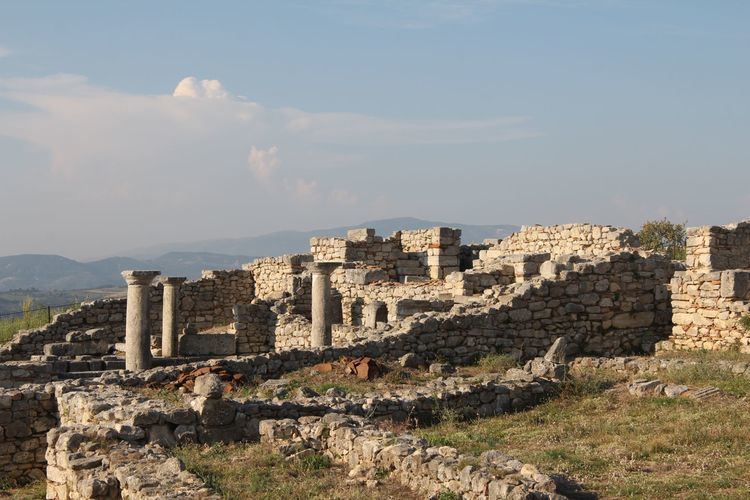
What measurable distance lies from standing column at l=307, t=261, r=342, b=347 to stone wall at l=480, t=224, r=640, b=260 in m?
5.50

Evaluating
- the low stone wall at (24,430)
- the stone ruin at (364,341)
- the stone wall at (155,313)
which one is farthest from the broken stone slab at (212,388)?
the stone wall at (155,313)

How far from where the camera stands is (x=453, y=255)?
26.9 meters

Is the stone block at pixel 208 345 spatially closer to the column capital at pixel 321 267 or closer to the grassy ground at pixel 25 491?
the column capital at pixel 321 267

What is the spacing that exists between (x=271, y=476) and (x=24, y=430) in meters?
5.73

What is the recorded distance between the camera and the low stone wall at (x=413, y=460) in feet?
25.5

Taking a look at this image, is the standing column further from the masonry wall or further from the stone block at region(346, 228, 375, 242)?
the masonry wall

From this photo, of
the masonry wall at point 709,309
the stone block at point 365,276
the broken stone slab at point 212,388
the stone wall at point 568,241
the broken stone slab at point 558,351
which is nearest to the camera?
the broken stone slab at point 212,388

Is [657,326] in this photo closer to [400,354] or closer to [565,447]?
[400,354]

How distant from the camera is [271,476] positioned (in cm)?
901

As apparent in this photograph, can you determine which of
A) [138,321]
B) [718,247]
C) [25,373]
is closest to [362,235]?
[138,321]

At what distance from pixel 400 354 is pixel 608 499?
8.59 m

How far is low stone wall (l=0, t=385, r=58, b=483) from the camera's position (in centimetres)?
1300

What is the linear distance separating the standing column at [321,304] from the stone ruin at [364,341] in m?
0.04

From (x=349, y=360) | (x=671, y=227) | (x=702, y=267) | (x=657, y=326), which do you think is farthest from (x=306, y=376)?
(x=671, y=227)
